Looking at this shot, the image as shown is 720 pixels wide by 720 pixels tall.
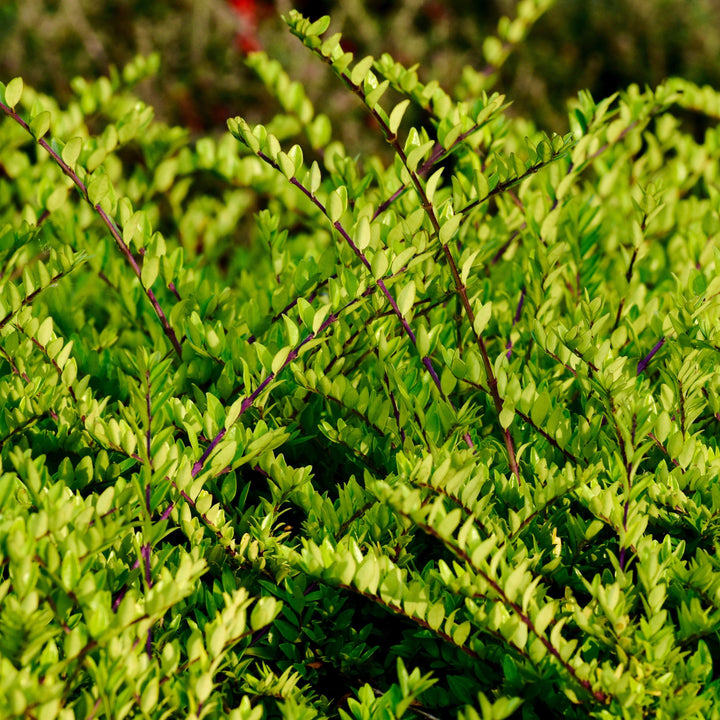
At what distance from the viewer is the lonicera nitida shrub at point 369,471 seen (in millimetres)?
1061

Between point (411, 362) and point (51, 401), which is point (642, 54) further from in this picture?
point (51, 401)

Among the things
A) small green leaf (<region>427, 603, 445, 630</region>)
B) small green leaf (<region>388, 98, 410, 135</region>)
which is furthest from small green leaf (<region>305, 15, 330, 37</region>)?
small green leaf (<region>427, 603, 445, 630</region>)

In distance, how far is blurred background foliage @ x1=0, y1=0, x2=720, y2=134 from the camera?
5.27m

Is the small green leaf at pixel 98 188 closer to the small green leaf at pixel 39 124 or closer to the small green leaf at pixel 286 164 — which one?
the small green leaf at pixel 39 124

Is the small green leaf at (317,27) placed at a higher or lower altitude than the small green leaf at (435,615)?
higher

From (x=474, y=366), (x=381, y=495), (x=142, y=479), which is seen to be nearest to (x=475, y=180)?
(x=474, y=366)

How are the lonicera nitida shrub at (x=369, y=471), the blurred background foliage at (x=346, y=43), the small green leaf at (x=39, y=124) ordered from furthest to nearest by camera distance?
the blurred background foliage at (x=346, y=43), the small green leaf at (x=39, y=124), the lonicera nitida shrub at (x=369, y=471)

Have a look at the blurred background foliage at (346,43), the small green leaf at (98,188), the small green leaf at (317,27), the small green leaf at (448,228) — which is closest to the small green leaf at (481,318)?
the small green leaf at (448,228)

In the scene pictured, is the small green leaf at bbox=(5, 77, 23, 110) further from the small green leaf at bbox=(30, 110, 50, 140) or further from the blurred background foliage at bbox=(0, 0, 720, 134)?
the blurred background foliage at bbox=(0, 0, 720, 134)

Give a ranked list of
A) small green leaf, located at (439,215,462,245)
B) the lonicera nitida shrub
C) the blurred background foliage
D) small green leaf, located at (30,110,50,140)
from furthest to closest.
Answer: the blurred background foliage, small green leaf, located at (30,110,50,140), small green leaf, located at (439,215,462,245), the lonicera nitida shrub

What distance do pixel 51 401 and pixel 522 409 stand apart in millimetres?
784

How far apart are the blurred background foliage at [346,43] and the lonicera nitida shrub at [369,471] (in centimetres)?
388

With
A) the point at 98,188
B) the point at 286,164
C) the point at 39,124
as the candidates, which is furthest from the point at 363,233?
the point at 39,124

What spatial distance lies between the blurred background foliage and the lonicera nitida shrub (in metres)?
3.88
